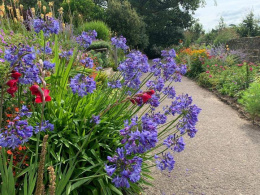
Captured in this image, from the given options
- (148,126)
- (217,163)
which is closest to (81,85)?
(148,126)

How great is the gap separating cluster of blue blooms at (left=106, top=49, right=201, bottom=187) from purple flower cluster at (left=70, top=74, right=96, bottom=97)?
447mm

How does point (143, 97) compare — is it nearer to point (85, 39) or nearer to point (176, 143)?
point (176, 143)

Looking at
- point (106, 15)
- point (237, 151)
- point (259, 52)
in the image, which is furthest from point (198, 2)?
point (237, 151)

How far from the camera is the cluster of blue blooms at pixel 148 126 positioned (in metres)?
1.35

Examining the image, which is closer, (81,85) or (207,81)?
(81,85)

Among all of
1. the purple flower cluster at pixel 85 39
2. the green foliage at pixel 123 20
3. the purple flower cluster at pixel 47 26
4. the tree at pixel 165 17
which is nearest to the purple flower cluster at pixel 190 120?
the purple flower cluster at pixel 85 39

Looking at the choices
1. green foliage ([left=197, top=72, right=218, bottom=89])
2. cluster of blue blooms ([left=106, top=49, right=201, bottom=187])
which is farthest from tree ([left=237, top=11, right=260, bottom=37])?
cluster of blue blooms ([left=106, top=49, right=201, bottom=187])

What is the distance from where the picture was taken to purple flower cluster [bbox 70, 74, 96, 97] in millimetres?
1873

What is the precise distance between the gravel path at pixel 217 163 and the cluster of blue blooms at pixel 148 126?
826mm

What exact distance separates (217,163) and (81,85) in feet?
7.91

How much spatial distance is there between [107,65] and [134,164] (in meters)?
7.99

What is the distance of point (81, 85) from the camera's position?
1.87 metres

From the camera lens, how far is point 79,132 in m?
2.33

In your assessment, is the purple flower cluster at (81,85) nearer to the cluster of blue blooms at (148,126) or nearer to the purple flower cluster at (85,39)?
the cluster of blue blooms at (148,126)
